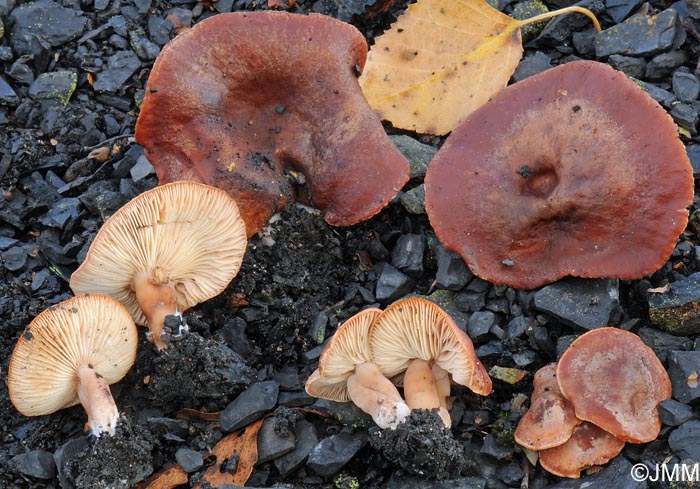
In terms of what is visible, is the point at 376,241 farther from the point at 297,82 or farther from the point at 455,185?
the point at 297,82

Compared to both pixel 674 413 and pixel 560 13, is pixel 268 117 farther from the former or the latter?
pixel 674 413

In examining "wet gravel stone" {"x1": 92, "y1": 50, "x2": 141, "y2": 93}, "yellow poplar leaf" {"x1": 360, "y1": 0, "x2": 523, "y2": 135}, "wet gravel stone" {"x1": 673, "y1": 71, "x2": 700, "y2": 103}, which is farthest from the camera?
"wet gravel stone" {"x1": 92, "y1": 50, "x2": 141, "y2": 93}

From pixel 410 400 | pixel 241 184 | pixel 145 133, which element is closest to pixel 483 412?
pixel 410 400

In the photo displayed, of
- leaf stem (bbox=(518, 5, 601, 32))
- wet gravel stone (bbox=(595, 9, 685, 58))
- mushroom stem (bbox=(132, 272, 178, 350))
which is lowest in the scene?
mushroom stem (bbox=(132, 272, 178, 350))

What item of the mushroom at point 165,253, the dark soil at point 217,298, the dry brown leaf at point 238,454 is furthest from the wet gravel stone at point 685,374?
the mushroom at point 165,253

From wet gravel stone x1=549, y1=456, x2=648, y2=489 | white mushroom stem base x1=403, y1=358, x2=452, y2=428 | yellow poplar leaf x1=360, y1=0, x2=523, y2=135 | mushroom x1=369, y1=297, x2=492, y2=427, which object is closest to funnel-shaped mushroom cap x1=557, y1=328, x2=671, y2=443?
wet gravel stone x1=549, y1=456, x2=648, y2=489

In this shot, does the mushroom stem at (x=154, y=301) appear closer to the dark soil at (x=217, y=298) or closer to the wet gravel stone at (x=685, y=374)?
the dark soil at (x=217, y=298)

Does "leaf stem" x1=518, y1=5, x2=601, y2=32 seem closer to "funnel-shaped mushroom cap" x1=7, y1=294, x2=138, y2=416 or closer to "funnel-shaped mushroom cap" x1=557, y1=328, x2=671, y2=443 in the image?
"funnel-shaped mushroom cap" x1=557, y1=328, x2=671, y2=443
